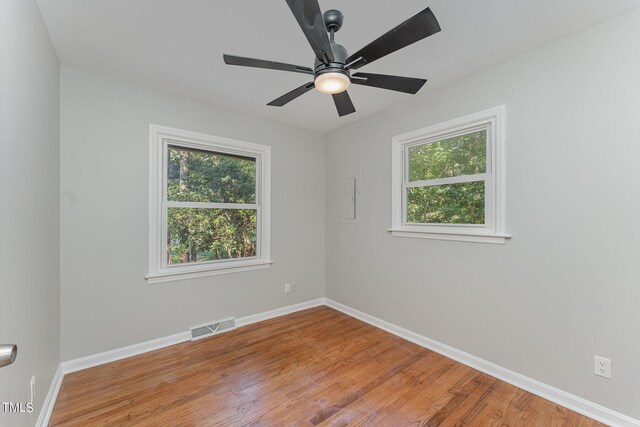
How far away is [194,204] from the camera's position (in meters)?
2.95

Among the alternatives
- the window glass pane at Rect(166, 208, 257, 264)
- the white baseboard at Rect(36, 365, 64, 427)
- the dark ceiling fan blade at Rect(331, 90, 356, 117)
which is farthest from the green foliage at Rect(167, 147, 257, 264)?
the dark ceiling fan blade at Rect(331, 90, 356, 117)

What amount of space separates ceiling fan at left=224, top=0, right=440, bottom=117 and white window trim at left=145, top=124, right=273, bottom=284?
154 centimetres

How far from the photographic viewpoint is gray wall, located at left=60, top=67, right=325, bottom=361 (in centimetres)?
230

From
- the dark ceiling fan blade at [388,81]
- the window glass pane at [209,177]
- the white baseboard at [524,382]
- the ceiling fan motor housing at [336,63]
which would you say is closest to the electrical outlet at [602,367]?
the white baseboard at [524,382]

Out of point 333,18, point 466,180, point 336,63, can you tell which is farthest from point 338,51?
point 466,180

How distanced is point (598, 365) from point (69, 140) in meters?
4.16

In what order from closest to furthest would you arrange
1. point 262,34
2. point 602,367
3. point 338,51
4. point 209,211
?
point 338,51 < point 602,367 < point 262,34 < point 209,211

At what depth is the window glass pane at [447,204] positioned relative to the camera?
8.10ft

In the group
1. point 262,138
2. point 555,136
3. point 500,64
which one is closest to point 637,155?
point 555,136

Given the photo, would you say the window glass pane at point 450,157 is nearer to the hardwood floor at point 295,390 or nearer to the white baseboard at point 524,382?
the white baseboard at point 524,382

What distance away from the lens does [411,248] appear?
2910 mm

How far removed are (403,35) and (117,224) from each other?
2.67 m

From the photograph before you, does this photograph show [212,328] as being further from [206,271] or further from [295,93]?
[295,93]

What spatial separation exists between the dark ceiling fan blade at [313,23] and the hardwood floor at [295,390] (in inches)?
83.4
